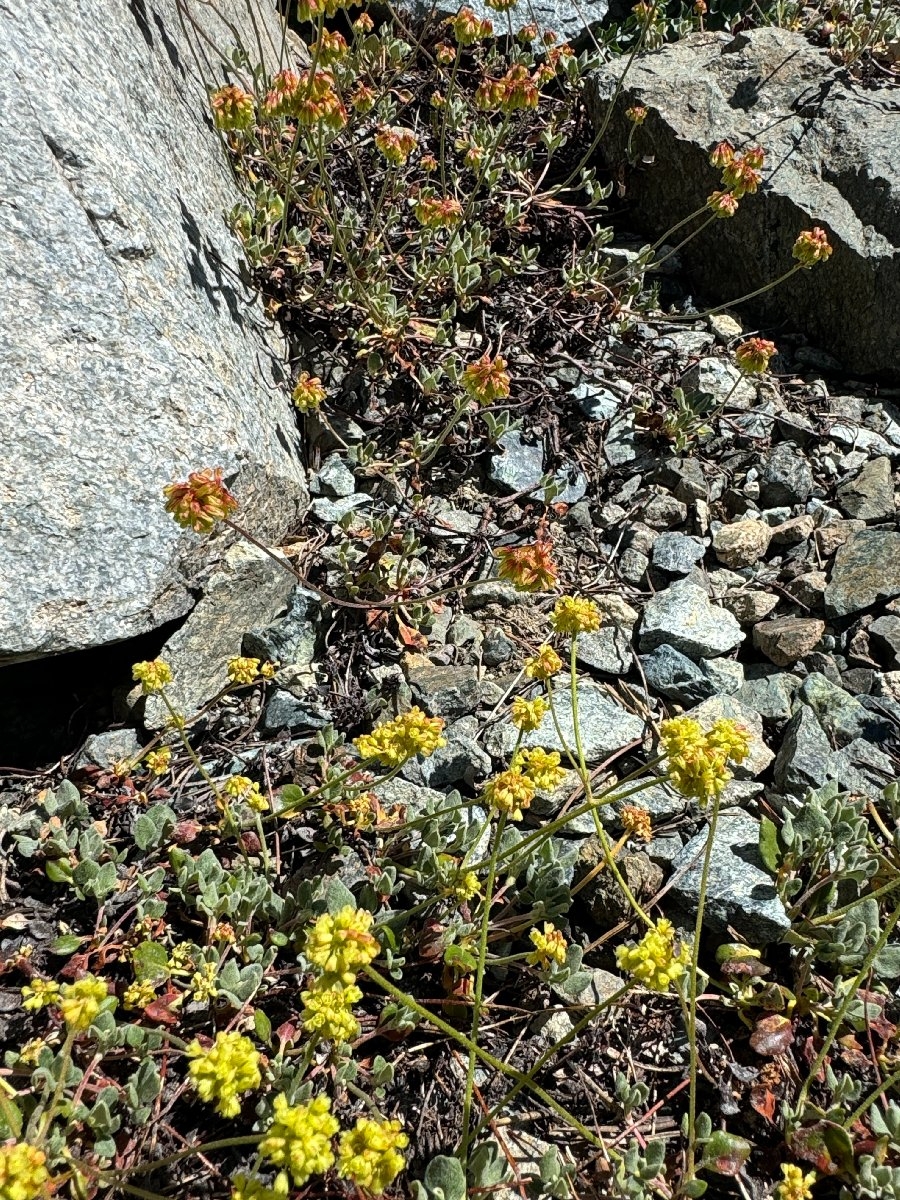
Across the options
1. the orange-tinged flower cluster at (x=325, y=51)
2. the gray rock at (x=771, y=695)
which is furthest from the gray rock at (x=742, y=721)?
the orange-tinged flower cluster at (x=325, y=51)

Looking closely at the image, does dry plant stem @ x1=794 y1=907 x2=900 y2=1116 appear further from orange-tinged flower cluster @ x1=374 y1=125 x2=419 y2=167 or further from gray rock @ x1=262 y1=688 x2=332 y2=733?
orange-tinged flower cluster @ x1=374 y1=125 x2=419 y2=167

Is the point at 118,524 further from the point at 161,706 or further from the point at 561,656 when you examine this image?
the point at 561,656

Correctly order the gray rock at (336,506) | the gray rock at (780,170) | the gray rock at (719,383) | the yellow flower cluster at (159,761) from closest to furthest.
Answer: the yellow flower cluster at (159,761), the gray rock at (336,506), the gray rock at (719,383), the gray rock at (780,170)

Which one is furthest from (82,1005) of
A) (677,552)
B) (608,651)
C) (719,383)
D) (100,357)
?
(719,383)

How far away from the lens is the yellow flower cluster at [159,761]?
9.61 ft

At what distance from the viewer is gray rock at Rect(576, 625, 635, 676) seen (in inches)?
136


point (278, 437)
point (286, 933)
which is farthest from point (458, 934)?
point (278, 437)

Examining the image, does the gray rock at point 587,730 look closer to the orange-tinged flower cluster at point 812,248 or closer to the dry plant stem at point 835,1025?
the dry plant stem at point 835,1025

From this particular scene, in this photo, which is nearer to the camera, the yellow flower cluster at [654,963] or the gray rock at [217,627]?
the yellow flower cluster at [654,963]

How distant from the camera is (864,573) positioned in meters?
3.61

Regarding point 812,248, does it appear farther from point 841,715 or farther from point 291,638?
point 291,638

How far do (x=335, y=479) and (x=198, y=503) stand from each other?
1481mm

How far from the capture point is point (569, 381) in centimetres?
454

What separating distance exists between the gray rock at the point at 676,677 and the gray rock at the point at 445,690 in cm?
69
